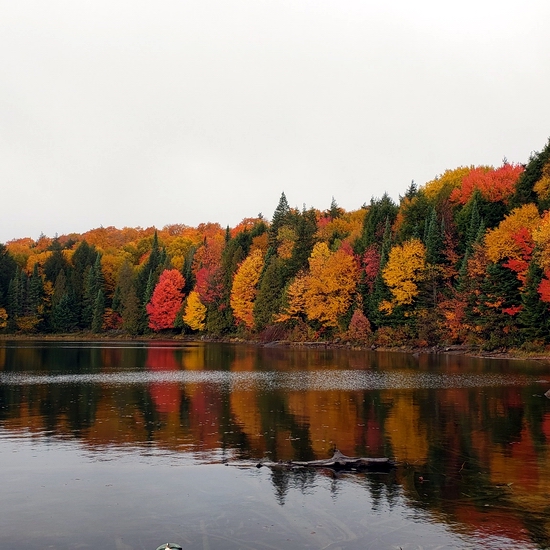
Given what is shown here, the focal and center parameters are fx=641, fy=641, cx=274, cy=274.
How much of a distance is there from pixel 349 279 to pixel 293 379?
4593cm

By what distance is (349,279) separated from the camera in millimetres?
87562

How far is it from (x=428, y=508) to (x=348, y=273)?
7387 cm

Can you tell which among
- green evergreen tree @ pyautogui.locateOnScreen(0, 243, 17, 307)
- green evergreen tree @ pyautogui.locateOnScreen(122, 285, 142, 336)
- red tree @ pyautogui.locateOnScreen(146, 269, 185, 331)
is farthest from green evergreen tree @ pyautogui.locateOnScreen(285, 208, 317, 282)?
green evergreen tree @ pyautogui.locateOnScreen(0, 243, 17, 307)

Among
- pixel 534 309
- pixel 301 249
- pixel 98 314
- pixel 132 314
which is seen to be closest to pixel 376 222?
pixel 301 249

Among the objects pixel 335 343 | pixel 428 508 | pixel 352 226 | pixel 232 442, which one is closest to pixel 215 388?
pixel 232 442

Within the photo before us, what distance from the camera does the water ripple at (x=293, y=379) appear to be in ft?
127

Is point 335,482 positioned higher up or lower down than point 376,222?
lower down

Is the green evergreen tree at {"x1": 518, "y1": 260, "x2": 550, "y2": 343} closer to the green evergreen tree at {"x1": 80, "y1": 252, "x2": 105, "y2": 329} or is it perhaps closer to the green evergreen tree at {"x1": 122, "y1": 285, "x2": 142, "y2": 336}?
the green evergreen tree at {"x1": 122, "y1": 285, "x2": 142, "y2": 336}

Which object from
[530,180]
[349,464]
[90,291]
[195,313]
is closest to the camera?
[349,464]

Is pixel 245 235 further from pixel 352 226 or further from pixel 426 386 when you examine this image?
pixel 426 386

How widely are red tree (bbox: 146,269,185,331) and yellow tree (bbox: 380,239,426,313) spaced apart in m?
53.7

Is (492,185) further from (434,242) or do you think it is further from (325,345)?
(325,345)

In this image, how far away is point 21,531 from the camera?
13414 millimetres

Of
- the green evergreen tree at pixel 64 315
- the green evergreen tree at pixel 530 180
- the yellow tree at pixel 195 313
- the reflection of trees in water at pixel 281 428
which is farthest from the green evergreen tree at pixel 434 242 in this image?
the green evergreen tree at pixel 64 315
